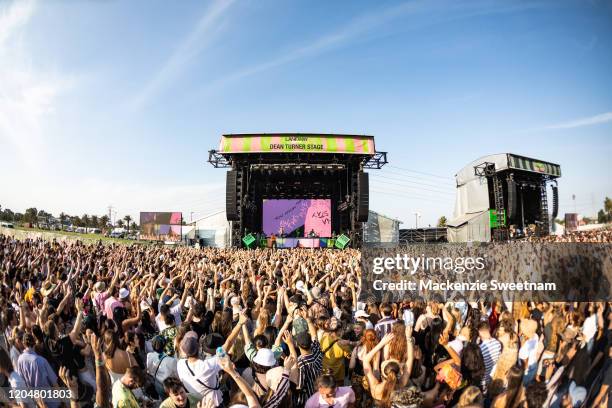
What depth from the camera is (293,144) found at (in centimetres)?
2547

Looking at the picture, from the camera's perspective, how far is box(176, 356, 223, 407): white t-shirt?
3.12 metres

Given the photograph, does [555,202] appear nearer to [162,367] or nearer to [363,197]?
[363,197]

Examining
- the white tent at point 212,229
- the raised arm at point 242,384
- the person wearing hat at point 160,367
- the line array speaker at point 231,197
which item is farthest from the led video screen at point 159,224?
the raised arm at point 242,384

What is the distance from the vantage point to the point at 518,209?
105 ft

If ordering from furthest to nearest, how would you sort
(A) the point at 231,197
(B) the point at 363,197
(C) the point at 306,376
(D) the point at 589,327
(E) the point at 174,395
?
(B) the point at 363,197, (A) the point at 231,197, (D) the point at 589,327, (C) the point at 306,376, (E) the point at 174,395

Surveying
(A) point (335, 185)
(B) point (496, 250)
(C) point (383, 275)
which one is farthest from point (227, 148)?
(C) point (383, 275)

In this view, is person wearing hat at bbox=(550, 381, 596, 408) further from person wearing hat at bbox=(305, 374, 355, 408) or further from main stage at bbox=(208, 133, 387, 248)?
main stage at bbox=(208, 133, 387, 248)

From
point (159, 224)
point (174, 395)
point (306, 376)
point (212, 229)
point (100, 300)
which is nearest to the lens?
point (174, 395)

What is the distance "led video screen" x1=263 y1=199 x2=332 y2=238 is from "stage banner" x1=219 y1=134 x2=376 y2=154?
4.45 metres

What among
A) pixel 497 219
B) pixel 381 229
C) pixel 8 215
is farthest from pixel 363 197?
pixel 8 215

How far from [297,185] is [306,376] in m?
24.9

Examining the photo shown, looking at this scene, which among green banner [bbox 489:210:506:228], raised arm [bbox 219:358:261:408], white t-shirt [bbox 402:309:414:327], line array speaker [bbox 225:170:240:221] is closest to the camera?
raised arm [bbox 219:358:261:408]

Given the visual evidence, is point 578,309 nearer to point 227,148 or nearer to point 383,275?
point 383,275

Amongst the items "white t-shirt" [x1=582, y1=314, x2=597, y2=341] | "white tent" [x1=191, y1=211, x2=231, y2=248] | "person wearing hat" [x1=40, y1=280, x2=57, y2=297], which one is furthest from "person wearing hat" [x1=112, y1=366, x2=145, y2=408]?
"white tent" [x1=191, y1=211, x2=231, y2=248]
